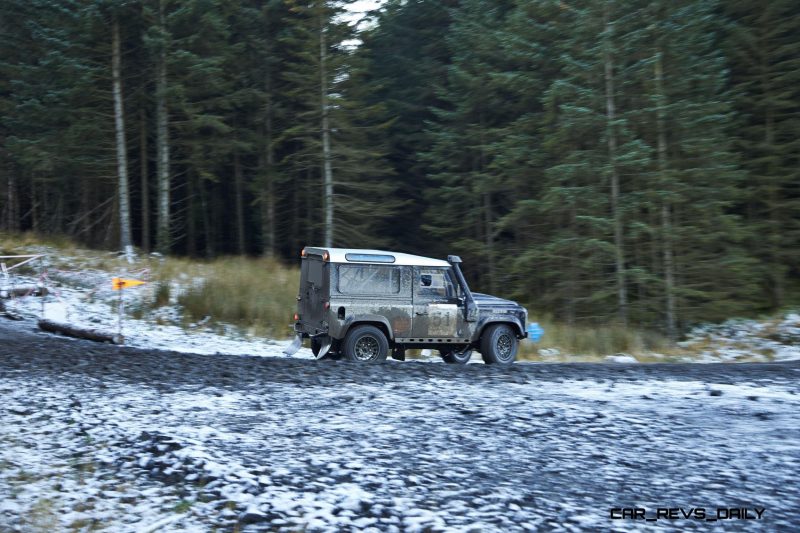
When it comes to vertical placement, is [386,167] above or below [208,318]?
above

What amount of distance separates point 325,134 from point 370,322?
740 inches

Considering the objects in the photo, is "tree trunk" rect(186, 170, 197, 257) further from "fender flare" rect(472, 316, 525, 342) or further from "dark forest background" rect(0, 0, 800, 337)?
"fender flare" rect(472, 316, 525, 342)

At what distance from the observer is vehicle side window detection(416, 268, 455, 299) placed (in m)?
13.4

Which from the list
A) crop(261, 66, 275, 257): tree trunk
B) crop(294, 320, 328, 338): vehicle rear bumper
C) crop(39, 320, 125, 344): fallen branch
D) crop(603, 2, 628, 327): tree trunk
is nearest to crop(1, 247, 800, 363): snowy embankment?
crop(39, 320, 125, 344): fallen branch

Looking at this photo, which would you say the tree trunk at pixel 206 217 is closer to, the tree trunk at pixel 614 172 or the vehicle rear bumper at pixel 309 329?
the tree trunk at pixel 614 172

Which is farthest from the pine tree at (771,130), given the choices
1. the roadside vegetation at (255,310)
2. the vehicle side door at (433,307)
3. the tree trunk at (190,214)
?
the tree trunk at (190,214)

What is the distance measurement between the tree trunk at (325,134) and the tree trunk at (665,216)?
43.2ft

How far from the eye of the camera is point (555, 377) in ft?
38.2

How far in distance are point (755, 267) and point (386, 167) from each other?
17.2 m

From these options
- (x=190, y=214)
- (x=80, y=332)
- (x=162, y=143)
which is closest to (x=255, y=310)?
(x=80, y=332)

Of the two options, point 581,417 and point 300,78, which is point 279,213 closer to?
point 300,78

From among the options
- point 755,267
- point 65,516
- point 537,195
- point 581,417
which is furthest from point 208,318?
point 755,267

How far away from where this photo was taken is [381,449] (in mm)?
7078

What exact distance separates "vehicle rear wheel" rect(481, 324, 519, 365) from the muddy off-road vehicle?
2 centimetres
